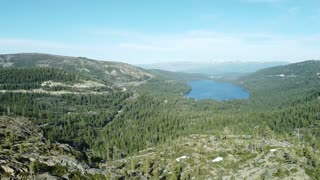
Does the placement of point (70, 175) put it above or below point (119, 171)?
above

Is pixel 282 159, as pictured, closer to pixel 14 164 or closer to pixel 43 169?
pixel 43 169

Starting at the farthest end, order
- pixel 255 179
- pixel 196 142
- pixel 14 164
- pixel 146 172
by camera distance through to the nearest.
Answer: pixel 196 142 < pixel 146 172 < pixel 255 179 < pixel 14 164

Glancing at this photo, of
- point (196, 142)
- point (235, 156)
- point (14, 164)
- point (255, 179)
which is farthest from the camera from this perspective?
point (196, 142)

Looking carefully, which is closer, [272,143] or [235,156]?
[235,156]

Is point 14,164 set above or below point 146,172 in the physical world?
above

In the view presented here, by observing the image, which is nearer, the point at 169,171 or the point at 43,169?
the point at 43,169

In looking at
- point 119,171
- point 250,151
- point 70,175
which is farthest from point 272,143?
point 70,175

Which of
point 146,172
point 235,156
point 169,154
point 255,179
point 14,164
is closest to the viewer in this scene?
point 14,164

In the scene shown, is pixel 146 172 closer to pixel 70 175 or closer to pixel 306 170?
pixel 70 175

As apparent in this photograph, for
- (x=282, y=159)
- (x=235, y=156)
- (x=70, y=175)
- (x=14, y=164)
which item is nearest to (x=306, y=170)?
(x=282, y=159)
